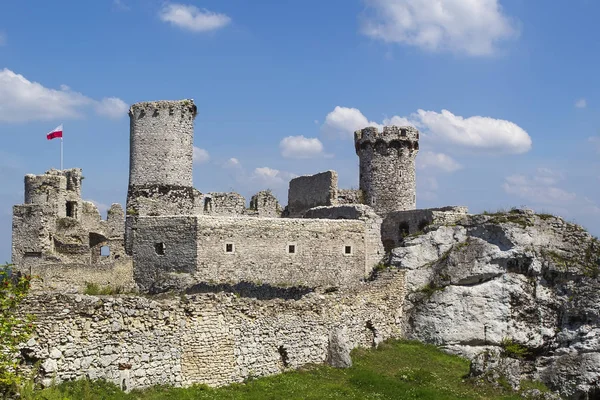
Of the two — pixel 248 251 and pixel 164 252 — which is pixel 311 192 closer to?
pixel 248 251

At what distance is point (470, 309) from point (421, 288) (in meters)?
2.12

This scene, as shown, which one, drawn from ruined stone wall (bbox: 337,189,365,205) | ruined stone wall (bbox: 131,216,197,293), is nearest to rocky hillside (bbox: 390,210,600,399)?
ruined stone wall (bbox: 337,189,365,205)

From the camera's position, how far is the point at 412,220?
1340 inches

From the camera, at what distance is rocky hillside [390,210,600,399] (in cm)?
2670

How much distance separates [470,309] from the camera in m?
27.7

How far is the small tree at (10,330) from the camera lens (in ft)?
40.9

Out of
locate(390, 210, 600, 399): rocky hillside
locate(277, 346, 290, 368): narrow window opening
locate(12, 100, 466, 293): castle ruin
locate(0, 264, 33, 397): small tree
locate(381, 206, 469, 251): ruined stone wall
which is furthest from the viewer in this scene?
locate(381, 206, 469, 251): ruined stone wall

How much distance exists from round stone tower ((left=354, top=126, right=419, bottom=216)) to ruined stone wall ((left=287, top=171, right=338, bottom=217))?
Result: 104 inches

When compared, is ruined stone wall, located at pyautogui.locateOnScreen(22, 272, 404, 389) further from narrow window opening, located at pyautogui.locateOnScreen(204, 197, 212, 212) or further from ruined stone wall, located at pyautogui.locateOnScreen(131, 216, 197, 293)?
narrow window opening, located at pyautogui.locateOnScreen(204, 197, 212, 212)

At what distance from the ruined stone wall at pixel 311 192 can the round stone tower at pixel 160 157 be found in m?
6.78

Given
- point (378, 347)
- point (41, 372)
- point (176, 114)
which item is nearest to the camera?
point (41, 372)

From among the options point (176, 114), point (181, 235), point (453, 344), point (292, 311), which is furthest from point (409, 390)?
point (176, 114)

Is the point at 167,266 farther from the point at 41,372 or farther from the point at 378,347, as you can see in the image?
the point at 41,372

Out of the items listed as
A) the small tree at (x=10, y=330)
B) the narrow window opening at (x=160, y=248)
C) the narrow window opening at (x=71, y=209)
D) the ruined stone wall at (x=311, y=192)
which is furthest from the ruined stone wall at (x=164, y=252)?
the small tree at (x=10, y=330)
